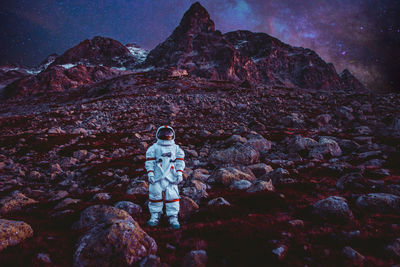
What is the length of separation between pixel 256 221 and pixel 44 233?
19.3 feet

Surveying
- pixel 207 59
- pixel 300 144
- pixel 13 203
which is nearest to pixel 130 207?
pixel 13 203

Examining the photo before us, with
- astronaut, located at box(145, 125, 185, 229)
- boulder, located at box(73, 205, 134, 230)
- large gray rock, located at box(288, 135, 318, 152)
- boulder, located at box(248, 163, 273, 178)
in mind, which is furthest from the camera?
large gray rock, located at box(288, 135, 318, 152)

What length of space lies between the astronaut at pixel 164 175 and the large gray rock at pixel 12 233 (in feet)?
10.2

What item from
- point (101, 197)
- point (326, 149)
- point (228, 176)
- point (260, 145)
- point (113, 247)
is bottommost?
point (101, 197)

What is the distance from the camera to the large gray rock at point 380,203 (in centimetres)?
606

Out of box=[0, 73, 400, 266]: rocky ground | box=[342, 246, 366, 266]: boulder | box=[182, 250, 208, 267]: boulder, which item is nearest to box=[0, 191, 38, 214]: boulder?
box=[0, 73, 400, 266]: rocky ground

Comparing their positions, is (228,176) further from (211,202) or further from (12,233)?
(12,233)

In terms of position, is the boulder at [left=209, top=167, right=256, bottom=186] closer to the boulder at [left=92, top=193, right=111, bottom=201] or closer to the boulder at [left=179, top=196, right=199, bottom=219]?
the boulder at [left=179, top=196, right=199, bottom=219]

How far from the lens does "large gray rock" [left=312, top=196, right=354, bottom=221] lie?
217 inches

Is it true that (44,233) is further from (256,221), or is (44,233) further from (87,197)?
(256,221)

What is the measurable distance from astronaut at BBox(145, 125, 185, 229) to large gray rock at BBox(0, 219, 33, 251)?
3.12 metres

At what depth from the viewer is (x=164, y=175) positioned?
6867 millimetres

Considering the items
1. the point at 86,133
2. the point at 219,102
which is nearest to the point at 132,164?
the point at 86,133

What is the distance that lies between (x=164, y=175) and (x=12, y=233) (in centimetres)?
402
